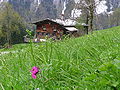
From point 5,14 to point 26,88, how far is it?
49506 millimetres

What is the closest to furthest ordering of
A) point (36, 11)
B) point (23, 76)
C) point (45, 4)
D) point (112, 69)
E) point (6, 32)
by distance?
point (112, 69), point (23, 76), point (6, 32), point (36, 11), point (45, 4)

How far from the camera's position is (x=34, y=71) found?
1.11m

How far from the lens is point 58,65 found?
5.34 ft

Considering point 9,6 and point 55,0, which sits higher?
point 55,0

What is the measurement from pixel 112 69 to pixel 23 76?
3.07ft

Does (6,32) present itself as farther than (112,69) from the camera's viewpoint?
Yes

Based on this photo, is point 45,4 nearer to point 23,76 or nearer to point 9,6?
point 9,6

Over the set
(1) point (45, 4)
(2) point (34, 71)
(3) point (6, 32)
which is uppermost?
(1) point (45, 4)

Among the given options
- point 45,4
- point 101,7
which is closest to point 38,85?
point 101,7

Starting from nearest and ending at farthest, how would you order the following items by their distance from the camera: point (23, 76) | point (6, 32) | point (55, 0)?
1. point (23, 76)
2. point (6, 32)
3. point (55, 0)

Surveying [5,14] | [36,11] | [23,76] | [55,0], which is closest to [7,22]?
[5,14]

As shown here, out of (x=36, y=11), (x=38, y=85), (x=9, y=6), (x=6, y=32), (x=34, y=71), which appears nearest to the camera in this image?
(x=34, y=71)

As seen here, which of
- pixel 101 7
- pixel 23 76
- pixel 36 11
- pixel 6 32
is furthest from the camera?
pixel 36 11

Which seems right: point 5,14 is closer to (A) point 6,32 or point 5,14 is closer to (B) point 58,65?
(A) point 6,32
